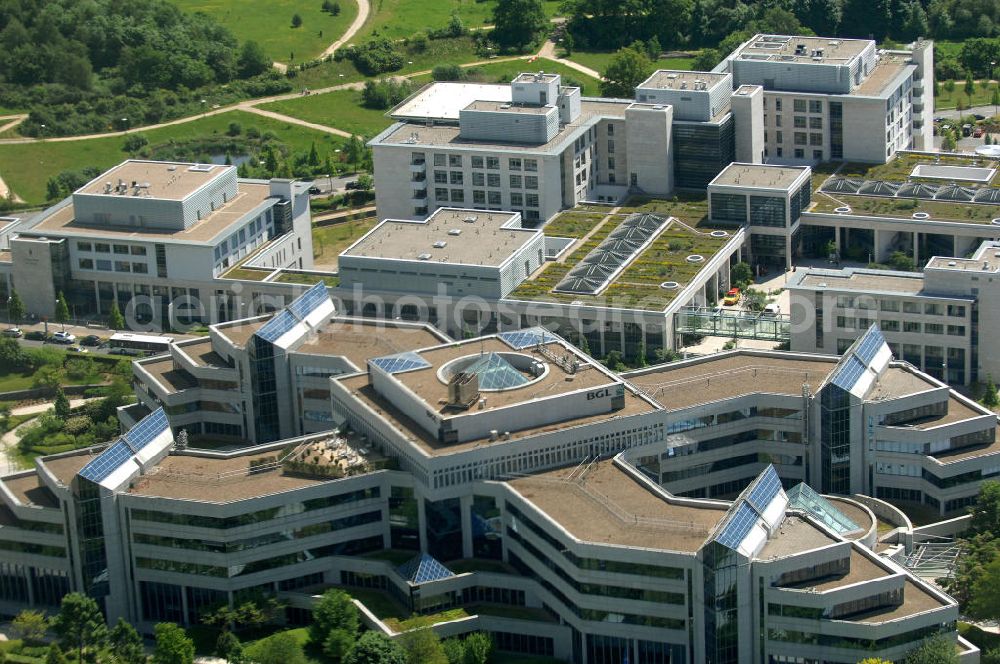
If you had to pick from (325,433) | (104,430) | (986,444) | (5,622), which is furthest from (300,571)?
(986,444)

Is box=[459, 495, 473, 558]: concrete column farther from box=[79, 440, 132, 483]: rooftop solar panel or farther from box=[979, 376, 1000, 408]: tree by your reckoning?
box=[979, 376, 1000, 408]: tree

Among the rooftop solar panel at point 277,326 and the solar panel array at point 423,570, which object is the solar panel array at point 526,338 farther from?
the solar panel array at point 423,570

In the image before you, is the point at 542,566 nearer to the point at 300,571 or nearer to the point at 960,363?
the point at 300,571

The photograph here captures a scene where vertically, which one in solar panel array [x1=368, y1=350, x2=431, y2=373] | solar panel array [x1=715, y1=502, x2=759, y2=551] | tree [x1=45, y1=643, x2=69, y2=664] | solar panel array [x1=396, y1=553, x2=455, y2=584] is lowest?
tree [x1=45, y1=643, x2=69, y2=664]

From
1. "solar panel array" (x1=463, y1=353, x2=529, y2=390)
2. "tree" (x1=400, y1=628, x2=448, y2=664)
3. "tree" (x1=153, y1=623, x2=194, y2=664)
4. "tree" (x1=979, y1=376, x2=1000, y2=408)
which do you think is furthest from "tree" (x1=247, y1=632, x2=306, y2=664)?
"tree" (x1=979, y1=376, x2=1000, y2=408)

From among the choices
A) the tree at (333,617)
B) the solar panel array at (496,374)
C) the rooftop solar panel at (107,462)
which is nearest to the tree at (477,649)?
the tree at (333,617)
